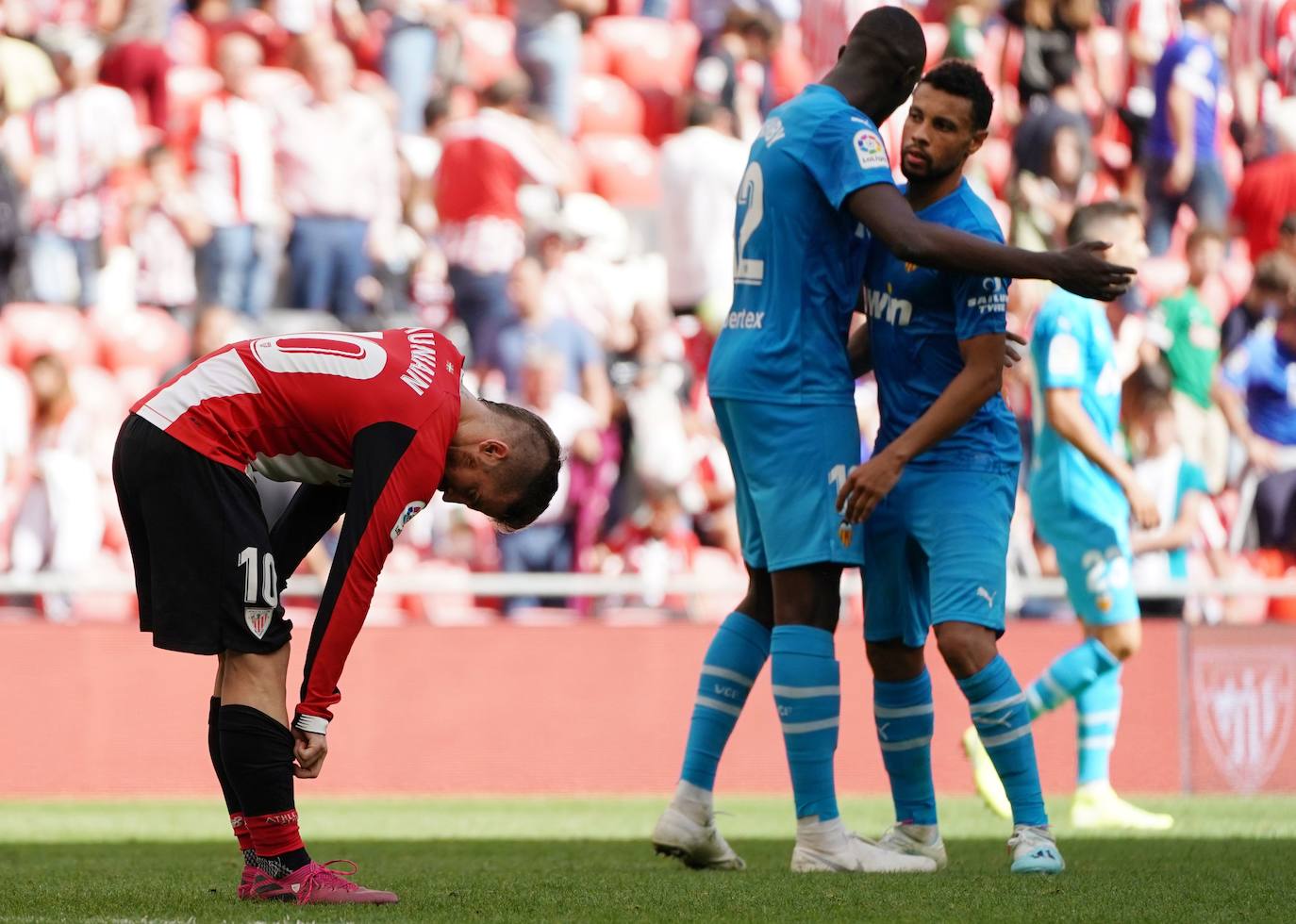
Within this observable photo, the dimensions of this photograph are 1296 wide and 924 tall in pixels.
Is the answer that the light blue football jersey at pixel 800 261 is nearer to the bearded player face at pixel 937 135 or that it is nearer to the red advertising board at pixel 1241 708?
the bearded player face at pixel 937 135

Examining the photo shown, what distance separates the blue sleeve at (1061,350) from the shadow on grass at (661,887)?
6.03ft

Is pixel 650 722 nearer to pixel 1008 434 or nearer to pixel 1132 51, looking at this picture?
pixel 1008 434

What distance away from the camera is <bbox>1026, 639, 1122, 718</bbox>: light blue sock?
771 centimetres

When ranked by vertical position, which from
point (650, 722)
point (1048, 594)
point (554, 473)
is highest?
point (554, 473)

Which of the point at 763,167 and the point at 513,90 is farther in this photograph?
the point at 513,90

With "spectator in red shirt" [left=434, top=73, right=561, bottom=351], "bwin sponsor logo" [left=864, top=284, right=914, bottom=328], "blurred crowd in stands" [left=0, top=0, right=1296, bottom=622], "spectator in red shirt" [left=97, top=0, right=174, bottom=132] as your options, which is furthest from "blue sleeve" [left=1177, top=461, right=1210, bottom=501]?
"spectator in red shirt" [left=97, top=0, right=174, bottom=132]

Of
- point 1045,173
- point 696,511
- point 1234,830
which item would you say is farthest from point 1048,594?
point 1045,173

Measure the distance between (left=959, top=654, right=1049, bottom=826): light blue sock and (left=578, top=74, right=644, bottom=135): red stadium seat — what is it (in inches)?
377

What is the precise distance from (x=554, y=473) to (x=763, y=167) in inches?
53.1

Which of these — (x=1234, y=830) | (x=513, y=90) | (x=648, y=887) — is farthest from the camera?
(x=513, y=90)

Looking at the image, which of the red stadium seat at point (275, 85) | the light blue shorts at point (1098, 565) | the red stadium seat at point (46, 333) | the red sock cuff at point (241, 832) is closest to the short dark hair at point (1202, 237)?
the light blue shorts at point (1098, 565)

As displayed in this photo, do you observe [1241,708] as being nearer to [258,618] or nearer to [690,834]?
[690,834]

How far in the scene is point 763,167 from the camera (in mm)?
5422

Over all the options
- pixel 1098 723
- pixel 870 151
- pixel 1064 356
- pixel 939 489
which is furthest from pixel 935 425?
pixel 1098 723
